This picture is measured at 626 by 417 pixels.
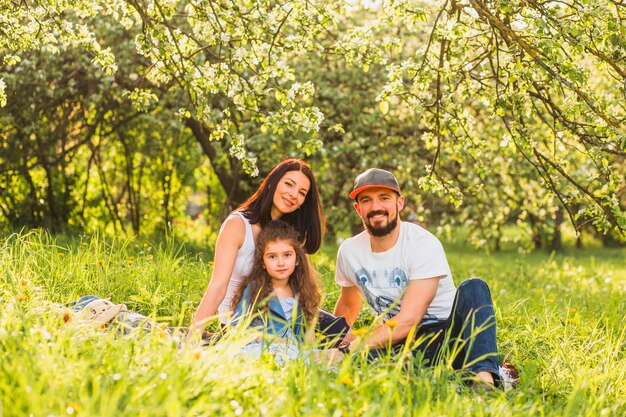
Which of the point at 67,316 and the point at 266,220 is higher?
the point at 266,220

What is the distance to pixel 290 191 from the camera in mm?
4695

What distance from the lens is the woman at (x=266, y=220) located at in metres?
4.52

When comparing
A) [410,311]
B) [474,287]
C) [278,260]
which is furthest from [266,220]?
[474,287]

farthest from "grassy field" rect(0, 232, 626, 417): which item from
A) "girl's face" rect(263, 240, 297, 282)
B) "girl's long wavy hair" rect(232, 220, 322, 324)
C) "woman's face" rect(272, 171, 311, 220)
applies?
"woman's face" rect(272, 171, 311, 220)

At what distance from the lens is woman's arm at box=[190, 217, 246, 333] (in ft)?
14.2

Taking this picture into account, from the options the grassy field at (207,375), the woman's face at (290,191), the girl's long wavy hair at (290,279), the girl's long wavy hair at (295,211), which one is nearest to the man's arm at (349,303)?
the girl's long wavy hair at (290,279)

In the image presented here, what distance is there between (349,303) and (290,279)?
0.46 m

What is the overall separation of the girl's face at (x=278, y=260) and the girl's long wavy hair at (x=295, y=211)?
269 millimetres

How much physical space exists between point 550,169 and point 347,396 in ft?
10.8

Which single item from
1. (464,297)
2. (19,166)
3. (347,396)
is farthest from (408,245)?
(19,166)

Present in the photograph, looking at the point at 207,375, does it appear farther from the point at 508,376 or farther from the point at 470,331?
the point at 508,376

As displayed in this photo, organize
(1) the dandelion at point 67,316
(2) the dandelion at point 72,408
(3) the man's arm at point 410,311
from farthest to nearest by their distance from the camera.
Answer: (3) the man's arm at point 410,311 → (1) the dandelion at point 67,316 → (2) the dandelion at point 72,408

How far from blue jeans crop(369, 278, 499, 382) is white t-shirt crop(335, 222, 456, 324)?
0.35 feet

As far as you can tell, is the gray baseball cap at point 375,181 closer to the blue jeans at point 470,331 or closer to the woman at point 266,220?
the woman at point 266,220
